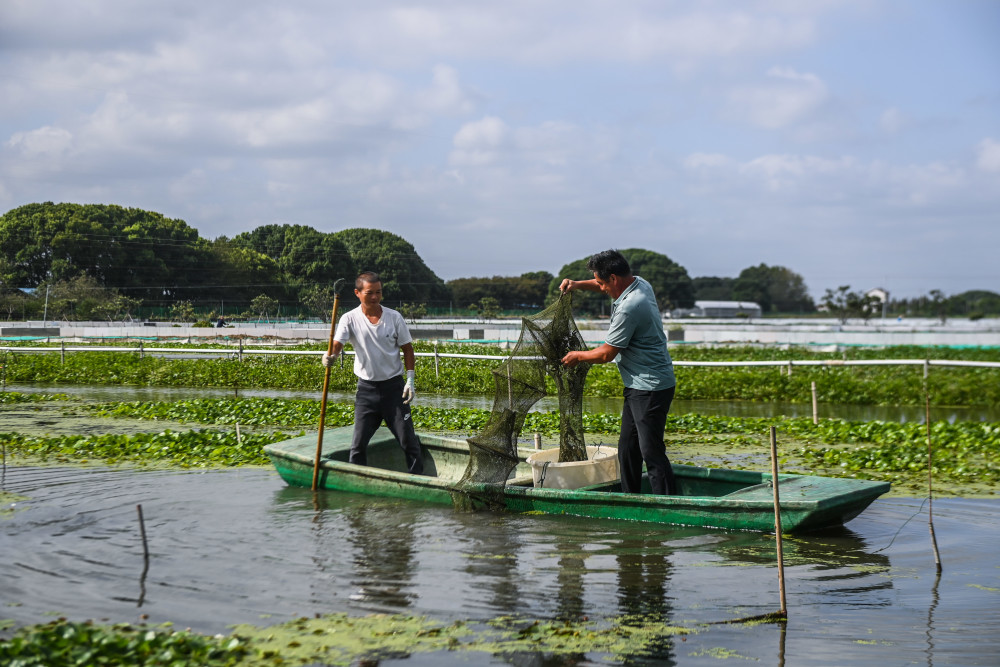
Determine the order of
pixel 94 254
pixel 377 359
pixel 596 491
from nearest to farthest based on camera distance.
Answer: pixel 596 491, pixel 377 359, pixel 94 254

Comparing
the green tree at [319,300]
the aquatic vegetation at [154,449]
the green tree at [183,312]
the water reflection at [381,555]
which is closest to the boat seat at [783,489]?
the water reflection at [381,555]

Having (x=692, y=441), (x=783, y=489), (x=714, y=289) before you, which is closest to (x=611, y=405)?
(x=692, y=441)

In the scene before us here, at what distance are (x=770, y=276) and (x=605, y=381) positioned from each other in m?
102

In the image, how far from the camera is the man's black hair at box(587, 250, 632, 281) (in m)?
6.30

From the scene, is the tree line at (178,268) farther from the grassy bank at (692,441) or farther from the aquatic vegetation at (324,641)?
the aquatic vegetation at (324,641)

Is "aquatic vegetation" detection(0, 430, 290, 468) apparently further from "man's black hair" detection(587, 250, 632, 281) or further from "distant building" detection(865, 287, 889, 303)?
"distant building" detection(865, 287, 889, 303)

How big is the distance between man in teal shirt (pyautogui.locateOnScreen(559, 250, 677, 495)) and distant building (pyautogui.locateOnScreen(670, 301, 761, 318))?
87800mm

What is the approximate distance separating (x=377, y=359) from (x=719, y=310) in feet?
300

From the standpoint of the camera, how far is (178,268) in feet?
212

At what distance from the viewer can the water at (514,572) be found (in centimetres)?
434

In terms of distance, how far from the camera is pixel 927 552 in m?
5.79

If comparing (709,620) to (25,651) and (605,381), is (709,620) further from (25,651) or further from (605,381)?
(605,381)

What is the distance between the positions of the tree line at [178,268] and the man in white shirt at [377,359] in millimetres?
48043

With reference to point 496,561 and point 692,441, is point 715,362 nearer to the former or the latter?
point 692,441
